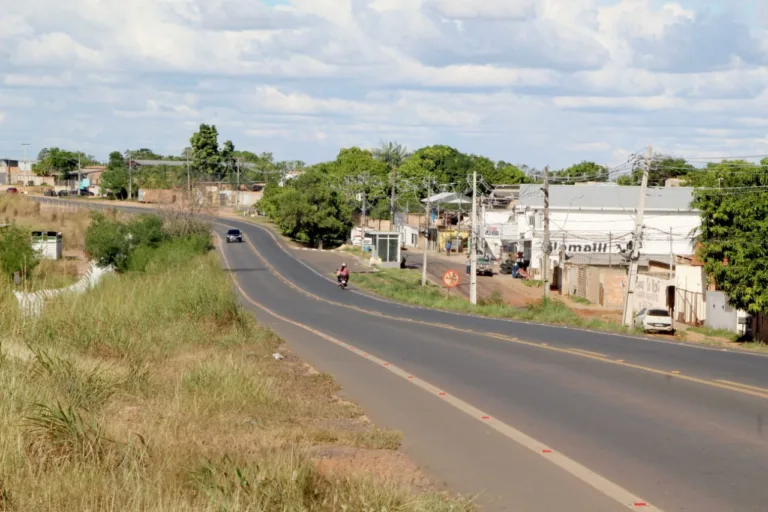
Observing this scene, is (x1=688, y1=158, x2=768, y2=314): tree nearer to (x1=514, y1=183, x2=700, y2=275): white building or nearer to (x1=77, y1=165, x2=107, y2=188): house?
(x1=514, y1=183, x2=700, y2=275): white building

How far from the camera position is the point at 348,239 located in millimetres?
111688

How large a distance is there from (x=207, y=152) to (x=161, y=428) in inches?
6482

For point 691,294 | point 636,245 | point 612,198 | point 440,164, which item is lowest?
point 691,294

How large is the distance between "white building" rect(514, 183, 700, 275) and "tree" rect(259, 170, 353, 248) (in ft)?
83.2

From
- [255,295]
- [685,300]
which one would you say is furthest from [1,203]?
[685,300]

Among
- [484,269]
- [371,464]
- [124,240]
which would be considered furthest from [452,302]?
[371,464]

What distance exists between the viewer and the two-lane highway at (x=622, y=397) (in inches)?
368

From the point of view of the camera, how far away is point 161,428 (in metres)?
9.37

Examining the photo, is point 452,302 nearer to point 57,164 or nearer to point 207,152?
point 207,152

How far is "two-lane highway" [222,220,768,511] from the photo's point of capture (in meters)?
9.36

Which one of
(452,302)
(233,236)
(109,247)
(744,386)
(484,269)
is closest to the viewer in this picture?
(744,386)

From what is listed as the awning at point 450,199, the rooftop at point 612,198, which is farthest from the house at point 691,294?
the awning at point 450,199

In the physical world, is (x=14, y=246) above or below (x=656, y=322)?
above

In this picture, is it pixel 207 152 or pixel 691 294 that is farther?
A: pixel 207 152
